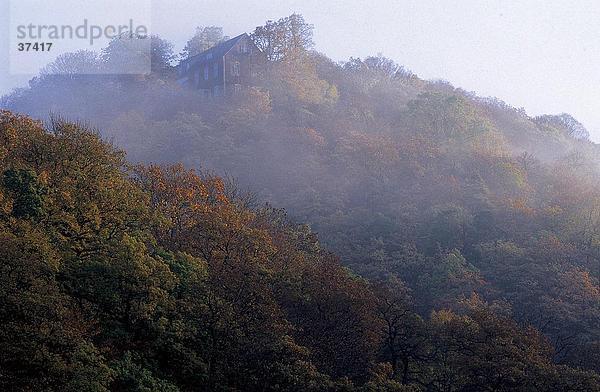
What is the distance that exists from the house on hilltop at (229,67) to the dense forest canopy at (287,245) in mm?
1501

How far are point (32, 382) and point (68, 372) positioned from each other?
39.5 inches

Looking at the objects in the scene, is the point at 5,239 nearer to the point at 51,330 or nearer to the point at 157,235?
the point at 51,330

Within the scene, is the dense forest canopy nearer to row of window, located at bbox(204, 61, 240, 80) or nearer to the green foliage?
the green foliage

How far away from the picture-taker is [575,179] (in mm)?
55875

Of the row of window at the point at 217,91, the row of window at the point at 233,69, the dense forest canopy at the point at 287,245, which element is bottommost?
the dense forest canopy at the point at 287,245

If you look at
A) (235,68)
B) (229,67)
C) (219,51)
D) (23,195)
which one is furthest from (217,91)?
(23,195)

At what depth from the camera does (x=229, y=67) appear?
64.6m

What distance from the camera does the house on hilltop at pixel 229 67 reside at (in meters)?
64.5

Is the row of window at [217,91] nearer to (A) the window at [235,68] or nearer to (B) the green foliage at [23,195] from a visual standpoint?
(A) the window at [235,68]

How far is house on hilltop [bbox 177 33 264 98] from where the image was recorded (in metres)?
64.5

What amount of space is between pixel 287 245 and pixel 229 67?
37436mm

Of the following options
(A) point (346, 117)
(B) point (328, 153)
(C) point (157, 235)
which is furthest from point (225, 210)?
(A) point (346, 117)

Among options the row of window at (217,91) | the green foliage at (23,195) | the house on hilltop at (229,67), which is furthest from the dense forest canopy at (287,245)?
the house on hilltop at (229,67)

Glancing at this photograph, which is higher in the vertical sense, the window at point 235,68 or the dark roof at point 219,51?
the dark roof at point 219,51
